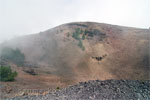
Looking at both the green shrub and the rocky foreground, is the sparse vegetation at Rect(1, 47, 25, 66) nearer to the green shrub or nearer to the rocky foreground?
the green shrub

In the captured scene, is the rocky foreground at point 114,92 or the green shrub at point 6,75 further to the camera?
the green shrub at point 6,75

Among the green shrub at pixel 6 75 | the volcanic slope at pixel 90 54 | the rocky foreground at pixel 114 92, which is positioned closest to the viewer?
the rocky foreground at pixel 114 92

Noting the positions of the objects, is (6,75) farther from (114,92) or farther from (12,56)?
(114,92)

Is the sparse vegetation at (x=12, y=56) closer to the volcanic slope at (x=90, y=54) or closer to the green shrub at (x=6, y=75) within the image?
the volcanic slope at (x=90, y=54)

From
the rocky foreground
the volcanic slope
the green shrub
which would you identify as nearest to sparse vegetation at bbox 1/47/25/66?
the volcanic slope

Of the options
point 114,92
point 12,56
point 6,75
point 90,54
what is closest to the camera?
point 114,92

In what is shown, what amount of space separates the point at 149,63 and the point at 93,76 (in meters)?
17.6

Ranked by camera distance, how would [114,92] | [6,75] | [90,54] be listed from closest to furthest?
[114,92]
[6,75]
[90,54]

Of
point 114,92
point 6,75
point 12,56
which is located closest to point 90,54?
point 12,56

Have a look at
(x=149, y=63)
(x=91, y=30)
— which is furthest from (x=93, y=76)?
(x=91, y=30)

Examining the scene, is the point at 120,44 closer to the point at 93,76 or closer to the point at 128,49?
the point at 128,49

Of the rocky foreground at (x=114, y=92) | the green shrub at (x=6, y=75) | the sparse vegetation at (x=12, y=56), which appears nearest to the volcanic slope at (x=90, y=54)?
the sparse vegetation at (x=12, y=56)

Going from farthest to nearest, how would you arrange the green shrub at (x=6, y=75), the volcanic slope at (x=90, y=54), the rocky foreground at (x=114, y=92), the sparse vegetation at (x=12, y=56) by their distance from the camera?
the sparse vegetation at (x=12, y=56), the volcanic slope at (x=90, y=54), the green shrub at (x=6, y=75), the rocky foreground at (x=114, y=92)

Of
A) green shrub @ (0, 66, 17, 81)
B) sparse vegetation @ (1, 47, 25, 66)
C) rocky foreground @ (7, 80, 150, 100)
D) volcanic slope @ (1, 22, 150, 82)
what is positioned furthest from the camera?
sparse vegetation @ (1, 47, 25, 66)
